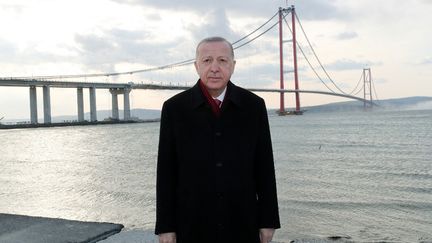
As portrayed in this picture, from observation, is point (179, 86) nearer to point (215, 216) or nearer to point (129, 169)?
point (129, 169)

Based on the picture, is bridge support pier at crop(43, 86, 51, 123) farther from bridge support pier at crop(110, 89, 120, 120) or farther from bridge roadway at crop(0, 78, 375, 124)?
bridge support pier at crop(110, 89, 120, 120)

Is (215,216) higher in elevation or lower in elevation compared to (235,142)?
lower

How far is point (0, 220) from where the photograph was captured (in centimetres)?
440

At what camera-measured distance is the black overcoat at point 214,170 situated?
179 cm

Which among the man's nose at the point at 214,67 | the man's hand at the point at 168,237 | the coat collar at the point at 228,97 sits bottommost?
the man's hand at the point at 168,237

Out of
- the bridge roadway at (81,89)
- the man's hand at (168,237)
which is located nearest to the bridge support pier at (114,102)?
the bridge roadway at (81,89)

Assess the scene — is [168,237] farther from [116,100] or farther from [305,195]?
[116,100]

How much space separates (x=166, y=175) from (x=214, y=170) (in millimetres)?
187

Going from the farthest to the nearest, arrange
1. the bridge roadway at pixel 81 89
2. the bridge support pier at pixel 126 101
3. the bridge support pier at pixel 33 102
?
the bridge support pier at pixel 126 101
the bridge support pier at pixel 33 102
the bridge roadway at pixel 81 89

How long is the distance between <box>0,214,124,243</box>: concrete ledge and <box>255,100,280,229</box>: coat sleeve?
7.04 feet

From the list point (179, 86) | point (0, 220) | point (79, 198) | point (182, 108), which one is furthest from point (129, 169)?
point (179, 86)

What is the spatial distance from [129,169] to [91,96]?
46212mm

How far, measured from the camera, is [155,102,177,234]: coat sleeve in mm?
1841

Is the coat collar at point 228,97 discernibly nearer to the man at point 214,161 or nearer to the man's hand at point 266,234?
the man at point 214,161
